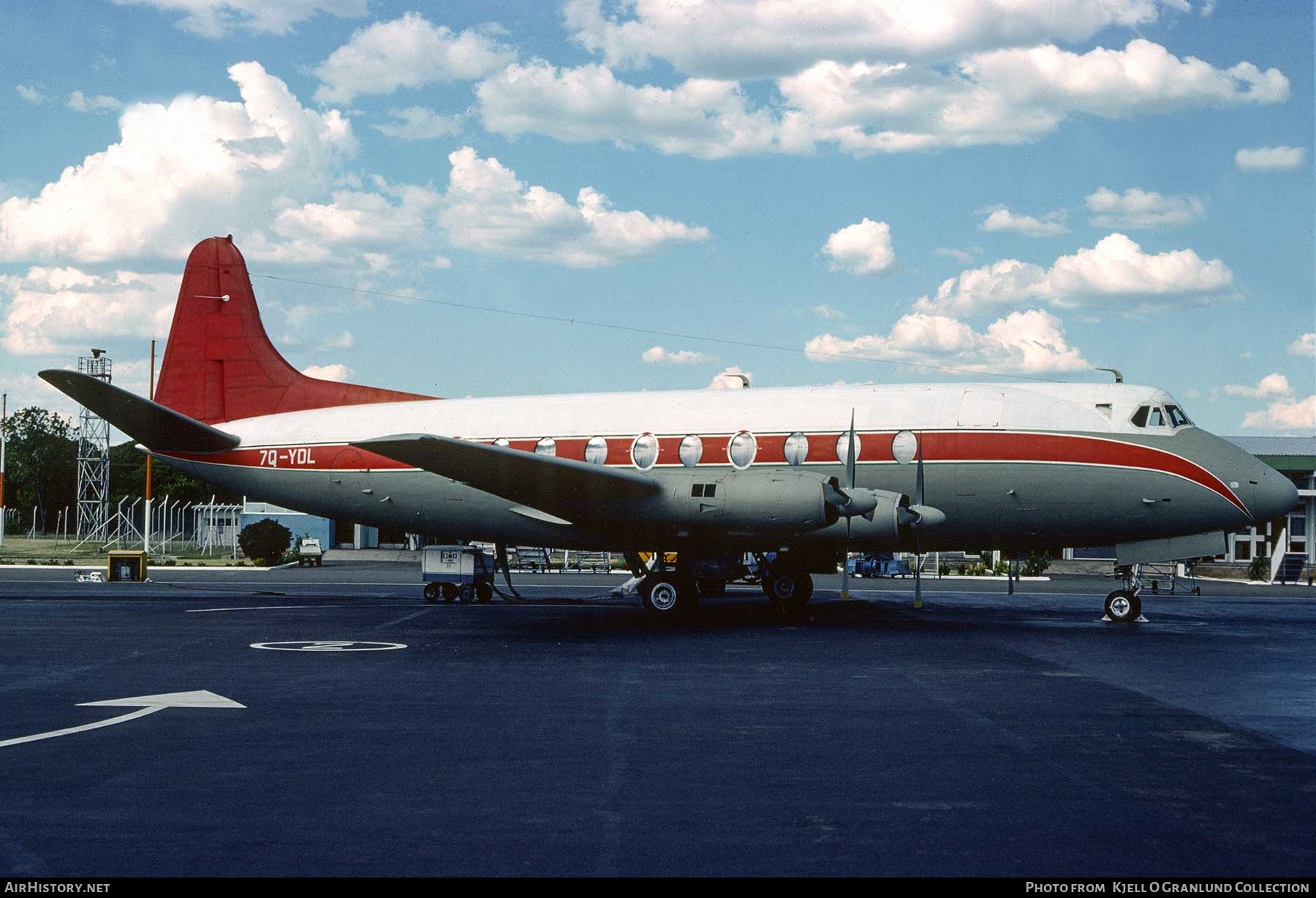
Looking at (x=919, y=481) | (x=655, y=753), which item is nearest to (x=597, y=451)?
(x=919, y=481)

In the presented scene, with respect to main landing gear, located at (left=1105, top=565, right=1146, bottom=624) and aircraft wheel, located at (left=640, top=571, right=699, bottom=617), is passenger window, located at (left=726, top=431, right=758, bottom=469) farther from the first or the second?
main landing gear, located at (left=1105, top=565, right=1146, bottom=624)

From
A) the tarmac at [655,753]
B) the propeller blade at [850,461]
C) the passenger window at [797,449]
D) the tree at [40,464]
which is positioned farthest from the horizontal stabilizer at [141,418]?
the tree at [40,464]

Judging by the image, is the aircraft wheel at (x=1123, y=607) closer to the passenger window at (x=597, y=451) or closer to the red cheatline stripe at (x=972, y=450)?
the red cheatline stripe at (x=972, y=450)

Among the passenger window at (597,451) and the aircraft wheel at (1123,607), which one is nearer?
the aircraft wheel at (1123,607)

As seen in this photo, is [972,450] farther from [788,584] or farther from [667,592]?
[667,592]

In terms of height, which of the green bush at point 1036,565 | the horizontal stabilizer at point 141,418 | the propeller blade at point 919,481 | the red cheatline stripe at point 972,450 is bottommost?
the green bush at point 1036,565

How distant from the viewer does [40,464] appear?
4968 inches

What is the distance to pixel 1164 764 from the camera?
9.74 metres

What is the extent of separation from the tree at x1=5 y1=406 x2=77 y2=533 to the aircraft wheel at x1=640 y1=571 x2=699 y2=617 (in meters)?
115

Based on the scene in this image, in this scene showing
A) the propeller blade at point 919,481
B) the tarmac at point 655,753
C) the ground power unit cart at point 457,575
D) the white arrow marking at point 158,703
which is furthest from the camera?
the ground power unit cart at point 457,575

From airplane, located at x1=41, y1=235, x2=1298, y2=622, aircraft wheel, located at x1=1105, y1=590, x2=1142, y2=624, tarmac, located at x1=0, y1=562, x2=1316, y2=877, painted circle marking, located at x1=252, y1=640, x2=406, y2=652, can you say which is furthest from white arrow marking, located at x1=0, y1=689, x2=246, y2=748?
aircraft wheel, located at x1=1105, y1=590, x2=1142, y2=624

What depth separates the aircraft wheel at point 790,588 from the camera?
2697cm

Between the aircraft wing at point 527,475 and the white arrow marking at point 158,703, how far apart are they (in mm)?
6386
